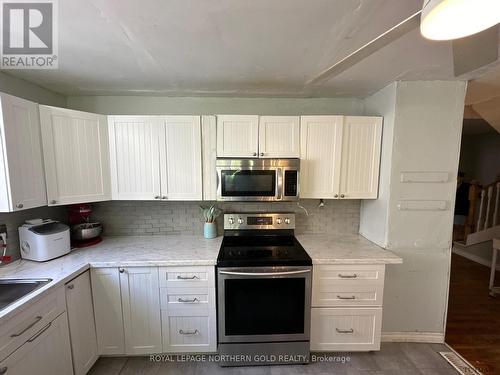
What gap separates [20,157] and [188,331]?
1806mm

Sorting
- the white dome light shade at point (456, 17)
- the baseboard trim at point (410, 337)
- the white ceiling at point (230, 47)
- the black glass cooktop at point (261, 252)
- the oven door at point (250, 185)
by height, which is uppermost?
the white ceiling at point (230, 47)

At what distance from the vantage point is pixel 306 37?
1.23 m

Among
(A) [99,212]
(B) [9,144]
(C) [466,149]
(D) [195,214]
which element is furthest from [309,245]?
(C) [466,149]

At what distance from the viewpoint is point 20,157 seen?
1529mm

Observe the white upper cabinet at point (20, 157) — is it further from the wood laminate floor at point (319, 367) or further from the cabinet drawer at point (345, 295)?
the cabinet drawer at point (345, 295)

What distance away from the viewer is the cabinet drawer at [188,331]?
5.92 feet

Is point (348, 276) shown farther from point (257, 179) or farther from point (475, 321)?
point (475, 321)

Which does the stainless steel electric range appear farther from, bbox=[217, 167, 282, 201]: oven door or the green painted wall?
the green painted wall

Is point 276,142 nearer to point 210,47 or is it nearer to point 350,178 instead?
point 350,178

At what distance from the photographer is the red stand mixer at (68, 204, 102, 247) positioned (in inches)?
80.0

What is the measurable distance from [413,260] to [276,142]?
1644 millimetres

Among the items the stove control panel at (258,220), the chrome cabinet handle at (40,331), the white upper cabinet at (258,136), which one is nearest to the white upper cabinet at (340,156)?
the white upper cabinet at (258,136)

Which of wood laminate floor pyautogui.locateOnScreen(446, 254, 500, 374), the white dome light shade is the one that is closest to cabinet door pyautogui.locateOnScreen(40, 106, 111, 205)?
the white dome light shade

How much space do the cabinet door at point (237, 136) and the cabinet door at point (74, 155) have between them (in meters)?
1.07
